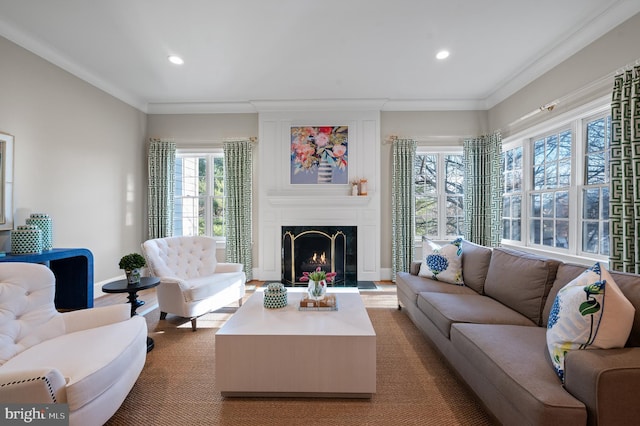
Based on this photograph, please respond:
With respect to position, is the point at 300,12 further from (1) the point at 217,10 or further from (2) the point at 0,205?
(2) the point at 0,205

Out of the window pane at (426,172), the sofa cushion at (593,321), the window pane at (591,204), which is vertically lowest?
the sofa cushion at (593,321)

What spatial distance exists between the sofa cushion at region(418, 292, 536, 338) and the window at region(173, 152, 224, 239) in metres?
3.79

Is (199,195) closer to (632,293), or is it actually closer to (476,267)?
(476,267)

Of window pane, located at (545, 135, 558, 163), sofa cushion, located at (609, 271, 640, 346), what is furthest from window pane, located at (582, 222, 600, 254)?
sofa cushion, located at (609, 271, 640, 346)

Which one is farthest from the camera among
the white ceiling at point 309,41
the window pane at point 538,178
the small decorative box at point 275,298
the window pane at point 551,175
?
the window pane at point 538,178

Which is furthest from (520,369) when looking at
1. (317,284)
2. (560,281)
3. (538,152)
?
(538,152)

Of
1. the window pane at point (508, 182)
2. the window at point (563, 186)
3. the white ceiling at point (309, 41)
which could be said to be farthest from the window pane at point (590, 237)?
the white ceiling at point (309, 41)

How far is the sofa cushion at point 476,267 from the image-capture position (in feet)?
8.98

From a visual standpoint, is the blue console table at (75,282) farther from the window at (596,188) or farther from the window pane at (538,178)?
the window pane at (538,178)

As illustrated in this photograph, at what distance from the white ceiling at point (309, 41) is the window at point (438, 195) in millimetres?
1132

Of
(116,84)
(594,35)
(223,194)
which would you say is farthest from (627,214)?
(116,84)

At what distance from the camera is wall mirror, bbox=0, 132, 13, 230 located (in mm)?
2799

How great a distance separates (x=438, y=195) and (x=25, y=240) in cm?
535

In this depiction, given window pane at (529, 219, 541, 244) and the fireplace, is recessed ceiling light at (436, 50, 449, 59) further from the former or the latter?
the fireplace
